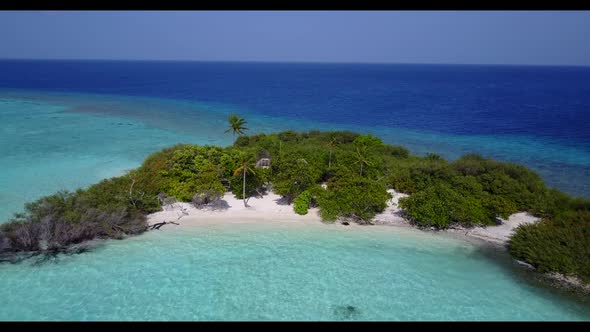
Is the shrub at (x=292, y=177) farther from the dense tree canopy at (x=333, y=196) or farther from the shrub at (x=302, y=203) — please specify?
the shrub at (x=302, y=203)

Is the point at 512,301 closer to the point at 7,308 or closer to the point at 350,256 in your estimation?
the point at 350,256

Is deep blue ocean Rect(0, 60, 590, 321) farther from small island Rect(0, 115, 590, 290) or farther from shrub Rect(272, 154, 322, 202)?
shrub Rect(272, 154, 322, 202)

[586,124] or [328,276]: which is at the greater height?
[586,124]

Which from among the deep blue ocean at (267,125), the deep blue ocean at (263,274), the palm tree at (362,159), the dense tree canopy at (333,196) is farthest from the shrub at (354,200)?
the deep blue ocean at (267,125)

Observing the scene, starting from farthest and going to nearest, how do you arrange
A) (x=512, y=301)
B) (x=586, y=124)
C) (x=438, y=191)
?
(x=586, y=124), (x=438, y=191), (x=512, y=301)

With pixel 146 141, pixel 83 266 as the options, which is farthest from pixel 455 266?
pixel 146 141
